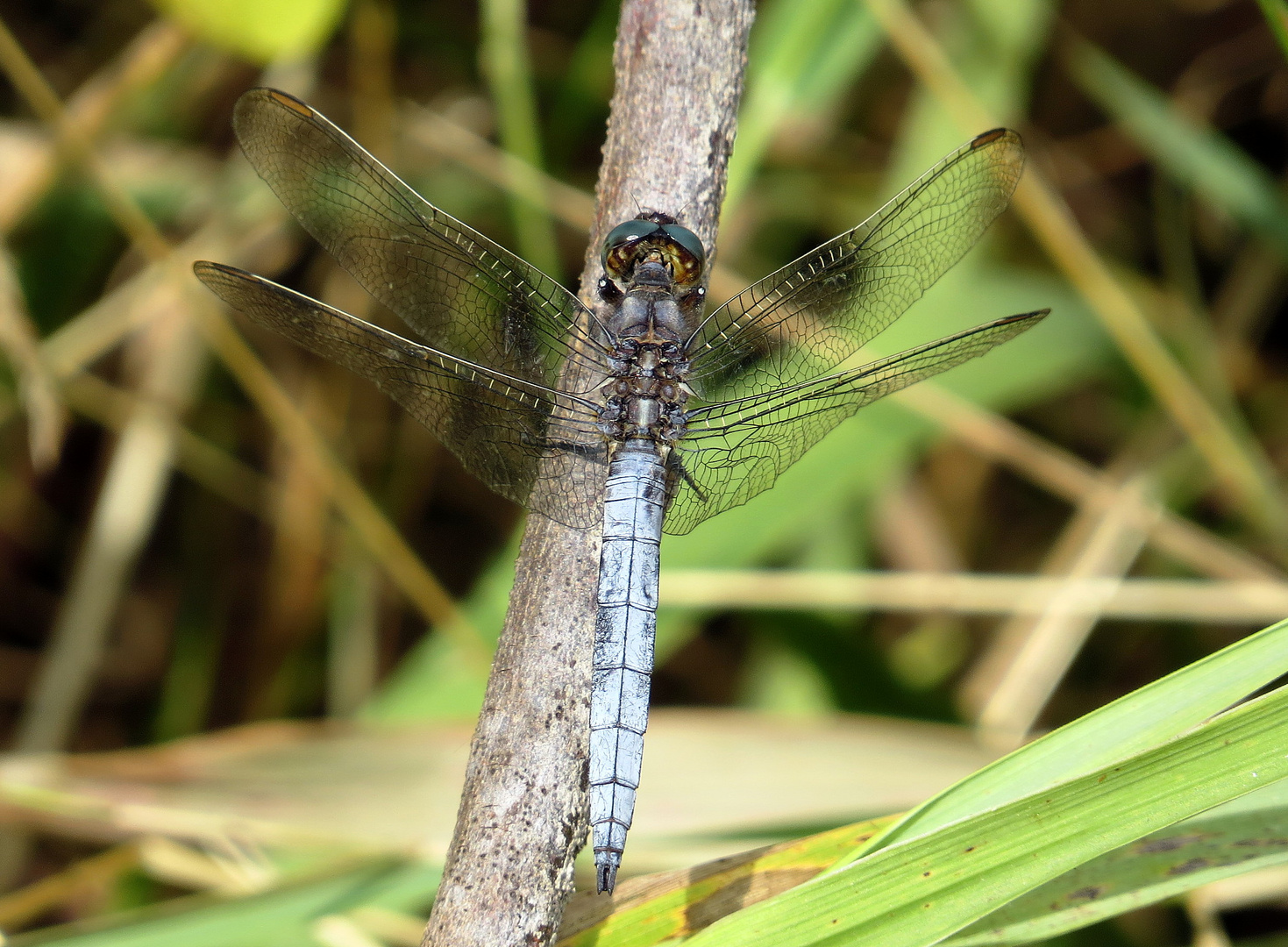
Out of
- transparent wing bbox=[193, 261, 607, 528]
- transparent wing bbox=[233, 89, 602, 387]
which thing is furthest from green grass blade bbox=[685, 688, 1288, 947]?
transparent wing bbox=[233, 89, 602, 387]

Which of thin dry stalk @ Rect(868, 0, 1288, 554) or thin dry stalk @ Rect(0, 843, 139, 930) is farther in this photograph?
thin dry stalk @ Rect(868, 0, 1288, 554)

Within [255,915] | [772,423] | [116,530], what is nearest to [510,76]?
[772,423]

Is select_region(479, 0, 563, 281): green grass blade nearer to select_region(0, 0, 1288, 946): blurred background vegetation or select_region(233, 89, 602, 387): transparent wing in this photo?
select_region(0, 0, 1288, 946): blurred background vegetation

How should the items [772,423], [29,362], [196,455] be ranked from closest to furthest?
[772,423] → [29,362] → [196,455]

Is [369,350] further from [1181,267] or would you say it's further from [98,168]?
[1181,267]

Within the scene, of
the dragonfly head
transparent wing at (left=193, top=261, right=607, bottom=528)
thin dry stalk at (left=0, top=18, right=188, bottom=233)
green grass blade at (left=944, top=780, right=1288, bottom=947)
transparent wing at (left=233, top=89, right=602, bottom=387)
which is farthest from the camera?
thin dry stalk at (left=0, top=18, right=188, bottom=233)

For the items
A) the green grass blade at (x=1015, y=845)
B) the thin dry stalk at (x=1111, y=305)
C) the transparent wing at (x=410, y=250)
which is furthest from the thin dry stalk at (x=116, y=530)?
the green grass blade at (x=1015, y=845)

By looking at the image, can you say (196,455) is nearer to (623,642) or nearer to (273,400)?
(273,400)
